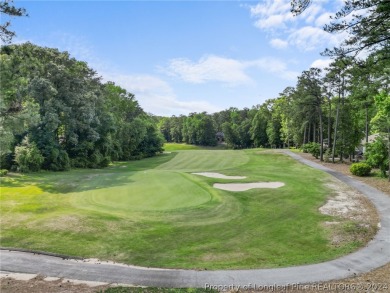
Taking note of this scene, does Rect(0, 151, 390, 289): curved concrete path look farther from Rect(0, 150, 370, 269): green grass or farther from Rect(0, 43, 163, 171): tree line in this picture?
Rect(0, 43, 163, 171): tree line

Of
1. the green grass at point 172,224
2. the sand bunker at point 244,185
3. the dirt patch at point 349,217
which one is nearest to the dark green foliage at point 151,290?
the green grass at point 172,224

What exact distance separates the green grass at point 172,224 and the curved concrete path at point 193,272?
0.55 m

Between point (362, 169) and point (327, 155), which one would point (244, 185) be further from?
point (327, 155)

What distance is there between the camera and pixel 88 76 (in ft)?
152

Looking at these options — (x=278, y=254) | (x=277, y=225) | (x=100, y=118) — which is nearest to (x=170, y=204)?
(x=277, y=225)

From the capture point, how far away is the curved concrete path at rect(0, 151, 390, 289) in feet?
31.3

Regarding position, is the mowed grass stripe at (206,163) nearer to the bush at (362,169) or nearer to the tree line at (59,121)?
the tree line at (59,121)

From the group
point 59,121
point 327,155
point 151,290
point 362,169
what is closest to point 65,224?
point 151,290

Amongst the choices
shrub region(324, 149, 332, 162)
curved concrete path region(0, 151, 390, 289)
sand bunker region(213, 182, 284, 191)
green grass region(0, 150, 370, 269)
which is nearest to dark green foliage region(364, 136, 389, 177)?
green grass region(0, 150, 370, 269)

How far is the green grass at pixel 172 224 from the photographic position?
11.9 metres

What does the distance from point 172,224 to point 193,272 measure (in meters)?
4.71

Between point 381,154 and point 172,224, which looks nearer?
point 172,224

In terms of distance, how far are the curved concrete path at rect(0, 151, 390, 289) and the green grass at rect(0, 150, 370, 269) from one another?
55cm

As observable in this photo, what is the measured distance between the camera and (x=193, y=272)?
33.4ft
